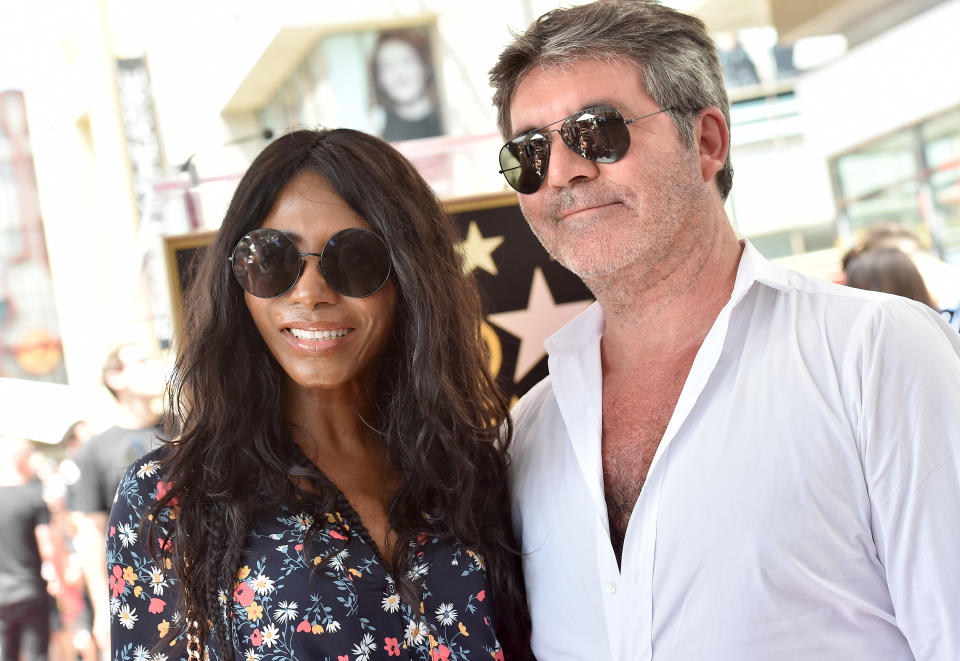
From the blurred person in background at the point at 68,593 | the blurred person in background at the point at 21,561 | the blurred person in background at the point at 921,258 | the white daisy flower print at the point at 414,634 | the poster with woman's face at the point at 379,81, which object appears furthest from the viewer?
the poster with woman's face at the point at 379,81

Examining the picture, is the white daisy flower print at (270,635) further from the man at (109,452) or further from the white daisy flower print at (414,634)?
the man at (109,452)

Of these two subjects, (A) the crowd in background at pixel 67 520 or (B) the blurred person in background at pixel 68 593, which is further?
(B) the blurred person in background at pixel 68 593

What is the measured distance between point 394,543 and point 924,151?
27.9ft

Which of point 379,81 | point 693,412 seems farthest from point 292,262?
point 379,81

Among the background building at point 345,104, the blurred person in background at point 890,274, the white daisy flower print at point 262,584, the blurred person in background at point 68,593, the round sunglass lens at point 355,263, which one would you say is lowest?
the blurred person in background at point 68,593

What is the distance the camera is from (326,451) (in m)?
2.06

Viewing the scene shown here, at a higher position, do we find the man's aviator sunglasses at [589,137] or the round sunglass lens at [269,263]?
the man's aviator sunglasses at [589,137]

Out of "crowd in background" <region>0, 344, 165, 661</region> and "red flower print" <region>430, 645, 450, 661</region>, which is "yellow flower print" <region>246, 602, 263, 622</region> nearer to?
"red flower print" <region>430, 645, 450, 661</region>

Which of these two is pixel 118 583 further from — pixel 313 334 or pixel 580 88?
pixel 580 88

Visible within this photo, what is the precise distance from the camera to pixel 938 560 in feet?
5.25

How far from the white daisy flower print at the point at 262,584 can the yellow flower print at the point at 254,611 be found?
0.02 meters

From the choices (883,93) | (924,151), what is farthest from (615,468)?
(883,93)

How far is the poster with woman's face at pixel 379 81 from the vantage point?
38.2ft

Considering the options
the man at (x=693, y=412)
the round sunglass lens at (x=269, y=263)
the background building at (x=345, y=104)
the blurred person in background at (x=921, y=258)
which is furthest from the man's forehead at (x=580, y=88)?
the background building at (x=345, y=104)
